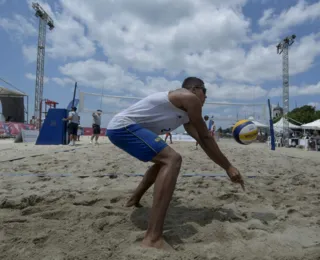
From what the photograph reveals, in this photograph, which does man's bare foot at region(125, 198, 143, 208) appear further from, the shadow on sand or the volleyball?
the volleyball

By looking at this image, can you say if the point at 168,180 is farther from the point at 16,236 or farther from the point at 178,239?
the point at 16,236

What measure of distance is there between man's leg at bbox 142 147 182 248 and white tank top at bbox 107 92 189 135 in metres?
0.38

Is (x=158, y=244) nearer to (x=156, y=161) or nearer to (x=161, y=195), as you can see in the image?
(x=161, y=195)

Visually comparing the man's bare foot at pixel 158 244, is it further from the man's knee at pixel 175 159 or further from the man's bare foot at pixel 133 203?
the man's bare foot at pixel 133 203

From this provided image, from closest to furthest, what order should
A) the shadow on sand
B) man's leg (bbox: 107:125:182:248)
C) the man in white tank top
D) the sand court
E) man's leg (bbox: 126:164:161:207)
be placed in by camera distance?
the sand court → man's leg (bbox: 107:125:182:248) → the man in white tank top → the shadow on sand → man's leg (bbox: 126:164:161:207)

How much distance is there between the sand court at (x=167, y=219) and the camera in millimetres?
1909

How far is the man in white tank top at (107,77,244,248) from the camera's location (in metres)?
2.15

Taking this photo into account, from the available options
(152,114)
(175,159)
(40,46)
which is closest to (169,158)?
A: (175,159)

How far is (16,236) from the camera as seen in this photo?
2051mm

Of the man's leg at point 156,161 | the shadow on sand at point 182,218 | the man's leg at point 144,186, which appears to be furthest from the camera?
the man's leg at point 144,186

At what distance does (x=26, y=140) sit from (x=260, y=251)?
14.0 m

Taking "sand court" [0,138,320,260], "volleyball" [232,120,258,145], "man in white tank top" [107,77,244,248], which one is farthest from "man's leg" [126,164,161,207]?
"volleyball" [232,120,258,145]

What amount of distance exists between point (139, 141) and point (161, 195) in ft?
1.67

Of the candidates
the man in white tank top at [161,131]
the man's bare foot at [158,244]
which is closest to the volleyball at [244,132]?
the man in white tank top at [161,131]
